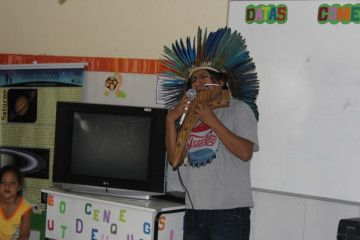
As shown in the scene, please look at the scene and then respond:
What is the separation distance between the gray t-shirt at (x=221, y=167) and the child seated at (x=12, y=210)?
3.99 ft

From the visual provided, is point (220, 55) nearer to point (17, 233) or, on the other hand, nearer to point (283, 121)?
point (283, 121)

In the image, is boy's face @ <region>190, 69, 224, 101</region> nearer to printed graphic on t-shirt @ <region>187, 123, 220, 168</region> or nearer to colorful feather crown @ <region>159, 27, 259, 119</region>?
colorful feather crown @ <region>159, 27, 259, 119</region>

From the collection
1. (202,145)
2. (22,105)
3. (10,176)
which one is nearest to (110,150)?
(10,176)

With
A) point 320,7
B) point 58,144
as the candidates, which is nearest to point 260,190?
point 320,7

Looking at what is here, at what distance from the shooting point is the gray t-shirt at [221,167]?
2.88 m

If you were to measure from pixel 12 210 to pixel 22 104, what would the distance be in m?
1.00

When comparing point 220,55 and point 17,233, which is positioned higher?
point 220,55

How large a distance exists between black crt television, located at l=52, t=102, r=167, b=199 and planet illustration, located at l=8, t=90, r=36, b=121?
2.19 ft

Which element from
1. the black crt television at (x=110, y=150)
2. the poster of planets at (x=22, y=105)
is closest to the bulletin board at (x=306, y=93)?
the black crt television at (x=110, y=150)

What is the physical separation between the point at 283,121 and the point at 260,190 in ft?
1.40

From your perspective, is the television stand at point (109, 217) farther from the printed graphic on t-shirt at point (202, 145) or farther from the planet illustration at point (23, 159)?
the planet illustration at point (23, 159)

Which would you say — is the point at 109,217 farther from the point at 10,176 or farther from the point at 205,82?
the point at 205,82

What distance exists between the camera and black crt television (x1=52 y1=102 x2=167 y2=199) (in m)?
3.50

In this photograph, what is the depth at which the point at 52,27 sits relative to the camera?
439 cm
